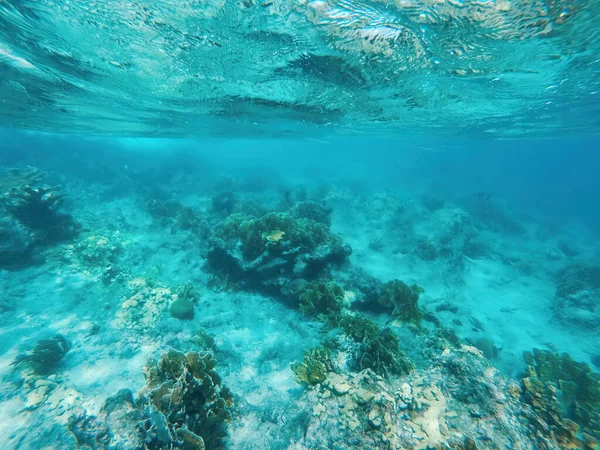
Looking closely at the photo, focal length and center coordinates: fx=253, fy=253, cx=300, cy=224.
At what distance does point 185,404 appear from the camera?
13.0 feet

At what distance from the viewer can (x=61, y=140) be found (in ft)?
109

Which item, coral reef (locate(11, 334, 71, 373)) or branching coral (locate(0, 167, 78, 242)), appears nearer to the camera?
coral reef (locate(11, 334, 71, 373))

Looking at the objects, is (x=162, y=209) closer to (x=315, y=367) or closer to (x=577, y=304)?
(x=315, y=367)

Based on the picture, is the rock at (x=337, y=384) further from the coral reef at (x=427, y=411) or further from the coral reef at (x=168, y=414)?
the coral reef at (x=168, y=414)

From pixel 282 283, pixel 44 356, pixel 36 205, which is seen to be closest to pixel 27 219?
pixel 36 205

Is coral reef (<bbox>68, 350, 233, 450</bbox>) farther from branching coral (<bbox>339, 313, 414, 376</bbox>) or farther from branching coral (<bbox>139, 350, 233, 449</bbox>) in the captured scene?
branching coral (<bbox>339, 313, 414, 376</bbox>)

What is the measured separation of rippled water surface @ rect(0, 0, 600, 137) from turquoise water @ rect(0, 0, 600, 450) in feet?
0.28

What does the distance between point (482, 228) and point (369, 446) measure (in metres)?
28.5

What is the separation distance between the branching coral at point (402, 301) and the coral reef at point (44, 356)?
8747 mm

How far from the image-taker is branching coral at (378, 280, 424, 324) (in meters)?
7.55

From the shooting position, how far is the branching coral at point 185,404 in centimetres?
346

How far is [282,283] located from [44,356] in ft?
19.9

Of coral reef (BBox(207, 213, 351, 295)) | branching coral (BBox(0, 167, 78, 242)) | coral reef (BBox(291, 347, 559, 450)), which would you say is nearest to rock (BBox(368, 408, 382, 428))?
coral reef (BBox(291, 347, 559, 450))

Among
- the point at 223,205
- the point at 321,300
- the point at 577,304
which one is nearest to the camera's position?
the point at 321,300
